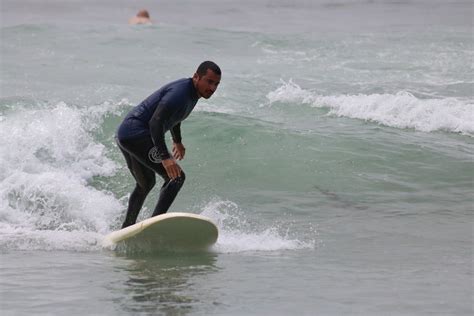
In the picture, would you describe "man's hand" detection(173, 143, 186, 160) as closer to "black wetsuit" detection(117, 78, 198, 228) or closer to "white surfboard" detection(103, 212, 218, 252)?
"black wetsuit" detection(117, 78, 198, 228)

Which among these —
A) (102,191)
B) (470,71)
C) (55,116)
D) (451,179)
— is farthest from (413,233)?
(470,71)

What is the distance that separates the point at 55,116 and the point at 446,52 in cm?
1136

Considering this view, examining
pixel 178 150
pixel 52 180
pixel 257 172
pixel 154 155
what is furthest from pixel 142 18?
pixel 154 155

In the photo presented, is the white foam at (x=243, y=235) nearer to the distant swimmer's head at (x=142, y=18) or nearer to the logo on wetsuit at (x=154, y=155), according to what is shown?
the logo on wetsuit at (x=154, y=155)

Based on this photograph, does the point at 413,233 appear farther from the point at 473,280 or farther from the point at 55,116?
the point at 55,116

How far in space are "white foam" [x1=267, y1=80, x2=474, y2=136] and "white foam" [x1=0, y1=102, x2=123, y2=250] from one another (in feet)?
11.8

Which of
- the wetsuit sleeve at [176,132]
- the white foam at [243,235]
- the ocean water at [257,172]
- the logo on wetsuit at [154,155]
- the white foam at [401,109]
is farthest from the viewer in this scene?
the white foam at [401,109]

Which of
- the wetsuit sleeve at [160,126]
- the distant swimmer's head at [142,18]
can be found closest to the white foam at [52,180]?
the wetsuit sleeve at [160,126]

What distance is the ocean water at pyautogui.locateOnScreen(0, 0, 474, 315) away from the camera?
6.12 m

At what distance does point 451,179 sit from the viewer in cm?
1073

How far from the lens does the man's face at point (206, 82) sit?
7168 mm

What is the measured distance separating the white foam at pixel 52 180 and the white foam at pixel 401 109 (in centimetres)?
359

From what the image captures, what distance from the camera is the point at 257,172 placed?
11.0 meters

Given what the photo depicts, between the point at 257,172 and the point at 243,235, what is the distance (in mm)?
2939
